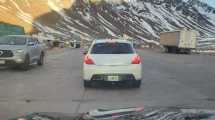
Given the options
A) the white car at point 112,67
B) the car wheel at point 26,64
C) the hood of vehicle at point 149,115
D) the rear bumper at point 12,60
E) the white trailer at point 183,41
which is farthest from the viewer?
the white trailer at point 183,41

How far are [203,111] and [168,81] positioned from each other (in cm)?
1563

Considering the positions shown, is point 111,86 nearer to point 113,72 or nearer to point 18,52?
point 113,72

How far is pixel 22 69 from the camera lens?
24281 mm

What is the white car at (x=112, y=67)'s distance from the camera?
1680 centimetres

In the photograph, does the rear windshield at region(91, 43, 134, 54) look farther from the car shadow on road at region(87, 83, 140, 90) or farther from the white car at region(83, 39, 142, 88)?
the car shadow on road at region(87, 83, 140, 90)

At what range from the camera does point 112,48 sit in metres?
17.4

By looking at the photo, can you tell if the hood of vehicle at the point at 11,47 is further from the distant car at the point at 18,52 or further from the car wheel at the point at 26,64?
the car wheel at the point at 26,64

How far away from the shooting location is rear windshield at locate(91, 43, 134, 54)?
57.0ft

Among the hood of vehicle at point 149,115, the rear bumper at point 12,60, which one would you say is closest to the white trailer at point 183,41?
the rear bumper at point 12,60

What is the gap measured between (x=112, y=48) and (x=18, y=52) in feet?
25.0

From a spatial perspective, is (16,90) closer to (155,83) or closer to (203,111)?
(155,83)

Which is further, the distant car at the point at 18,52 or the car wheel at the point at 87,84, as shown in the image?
the distant car at the point at 18,52

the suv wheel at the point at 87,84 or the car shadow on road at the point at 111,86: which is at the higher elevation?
the suv wheel at the point at 87,84

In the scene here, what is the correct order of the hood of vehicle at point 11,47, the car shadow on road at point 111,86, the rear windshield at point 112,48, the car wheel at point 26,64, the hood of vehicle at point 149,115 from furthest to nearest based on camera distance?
the hood of vehicle at point 11,47
the car wheel at point 26,64
the rear windshield at point 112,48
the car shadow on road at point 111,86
the hood of vehicle at point 149,115
